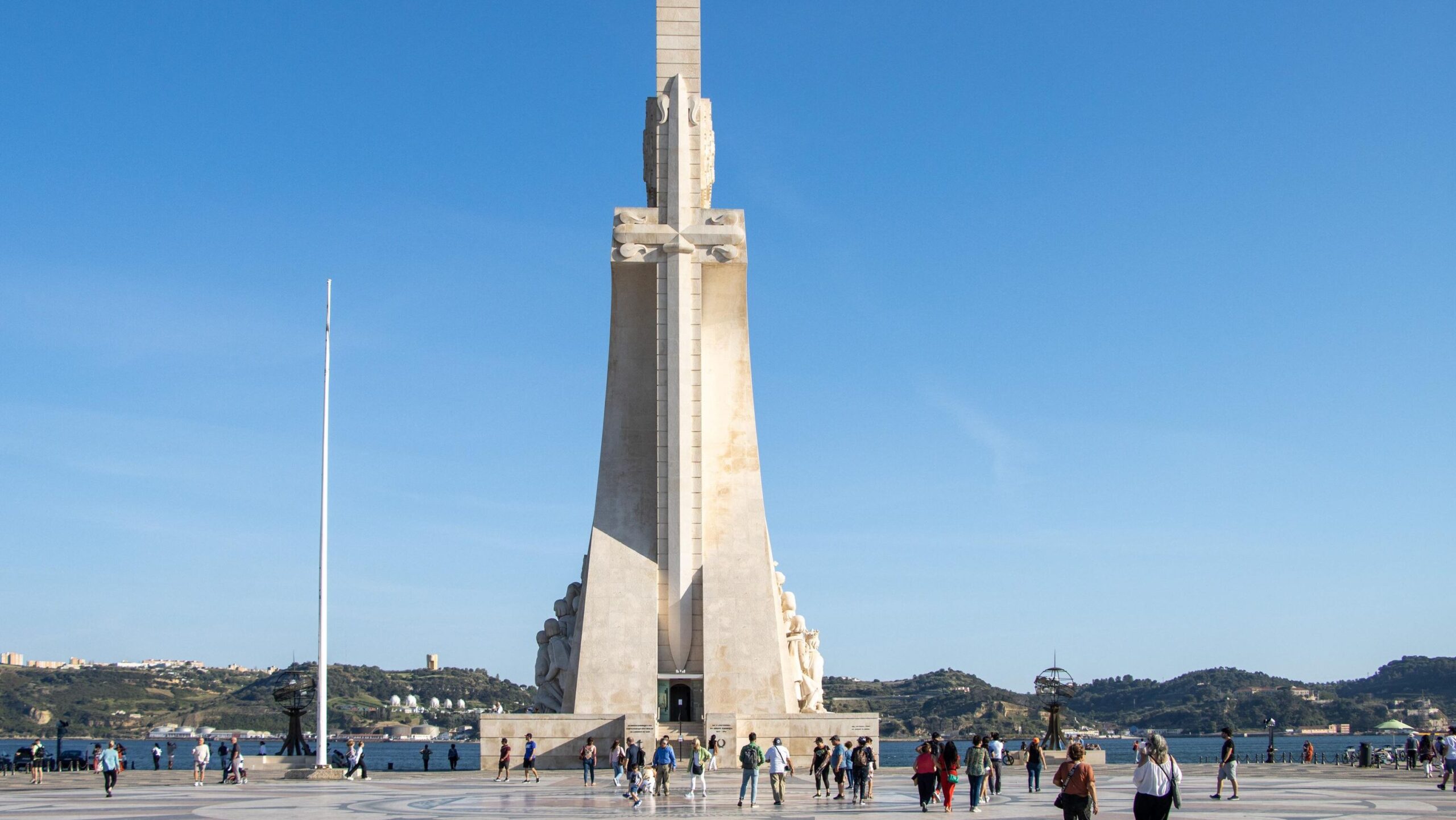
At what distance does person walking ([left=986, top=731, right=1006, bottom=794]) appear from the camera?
22062mm

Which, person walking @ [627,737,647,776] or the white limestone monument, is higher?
the white limestone monument

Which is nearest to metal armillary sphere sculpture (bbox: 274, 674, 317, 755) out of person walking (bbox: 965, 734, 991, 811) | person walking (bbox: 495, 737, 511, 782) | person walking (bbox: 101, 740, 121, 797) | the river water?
person walking (bbox: 495, 737, 511, 782)

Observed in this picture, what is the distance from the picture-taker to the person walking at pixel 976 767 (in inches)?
704

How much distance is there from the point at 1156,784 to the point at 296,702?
26.4 meters

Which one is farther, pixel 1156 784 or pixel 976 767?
pixel 976 767

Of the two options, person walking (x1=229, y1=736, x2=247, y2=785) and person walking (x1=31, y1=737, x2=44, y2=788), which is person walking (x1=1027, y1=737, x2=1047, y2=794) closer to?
person walking (x1=229, y1=736, x2=247, y2=785)

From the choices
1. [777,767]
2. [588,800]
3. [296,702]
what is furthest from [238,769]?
[777,767]

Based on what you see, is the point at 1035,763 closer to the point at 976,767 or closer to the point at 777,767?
the point at 777,767

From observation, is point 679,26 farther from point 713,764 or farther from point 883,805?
point 883,805

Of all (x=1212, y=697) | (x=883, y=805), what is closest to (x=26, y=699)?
(x=1212, y=697)

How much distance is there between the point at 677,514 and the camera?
106 feet

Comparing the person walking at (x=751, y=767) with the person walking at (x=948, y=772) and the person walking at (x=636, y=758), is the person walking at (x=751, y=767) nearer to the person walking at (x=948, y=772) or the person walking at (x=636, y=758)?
the person walking at (x=636, y=758)

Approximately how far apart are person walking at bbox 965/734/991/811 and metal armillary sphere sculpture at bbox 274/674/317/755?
1814 cm

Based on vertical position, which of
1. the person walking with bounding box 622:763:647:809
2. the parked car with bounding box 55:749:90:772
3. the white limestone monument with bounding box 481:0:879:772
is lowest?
the parked car with bounding box 55:749:90:772
